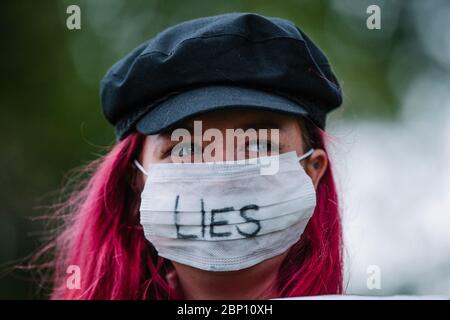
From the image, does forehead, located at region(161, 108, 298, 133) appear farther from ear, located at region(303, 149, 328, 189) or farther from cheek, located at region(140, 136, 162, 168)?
ear, located at region(303, 149, 328, 189)

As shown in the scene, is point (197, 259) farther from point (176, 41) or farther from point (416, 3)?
point (416, 3)

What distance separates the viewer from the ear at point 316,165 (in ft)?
6.56

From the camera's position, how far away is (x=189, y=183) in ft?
6.01

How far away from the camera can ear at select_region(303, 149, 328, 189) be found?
200cm

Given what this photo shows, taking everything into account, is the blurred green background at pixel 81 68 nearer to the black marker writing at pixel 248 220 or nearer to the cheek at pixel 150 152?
the cheek at pixel 150 152

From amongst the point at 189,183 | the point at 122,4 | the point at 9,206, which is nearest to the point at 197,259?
the point at 189,183

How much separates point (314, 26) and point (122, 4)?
145 cm

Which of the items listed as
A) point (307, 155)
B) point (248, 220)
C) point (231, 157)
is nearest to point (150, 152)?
point (231, 157)

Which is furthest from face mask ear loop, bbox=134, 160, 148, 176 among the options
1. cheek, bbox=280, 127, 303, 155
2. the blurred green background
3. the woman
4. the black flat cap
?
the blurred green background

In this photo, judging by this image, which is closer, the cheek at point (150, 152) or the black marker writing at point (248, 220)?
the black marker writing at point (248, 220)

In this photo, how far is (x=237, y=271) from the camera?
1.86 metres

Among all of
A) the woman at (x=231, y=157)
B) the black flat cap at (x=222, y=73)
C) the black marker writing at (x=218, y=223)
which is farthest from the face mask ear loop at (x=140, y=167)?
the black marker writing at (x=218, y=223)

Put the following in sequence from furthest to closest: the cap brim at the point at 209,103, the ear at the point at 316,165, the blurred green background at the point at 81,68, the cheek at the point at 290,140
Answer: the blurred green background at the point at 81,68, the ear at the point at 316,165, the cheek at the point at 290,140, the cap brim at the point at 209,103

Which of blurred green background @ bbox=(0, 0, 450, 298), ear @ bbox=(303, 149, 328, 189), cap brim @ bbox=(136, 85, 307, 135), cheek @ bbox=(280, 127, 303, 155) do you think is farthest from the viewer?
blurred green background @ bbox=(0, 0, 450, 298)
